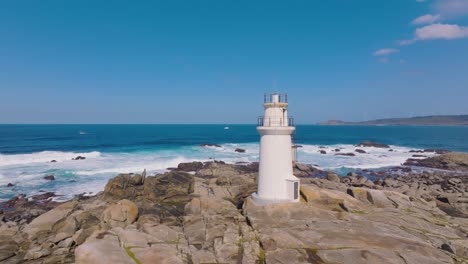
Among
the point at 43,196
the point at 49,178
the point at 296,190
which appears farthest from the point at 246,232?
the point at 49,178

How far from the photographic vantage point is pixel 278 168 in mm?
13125

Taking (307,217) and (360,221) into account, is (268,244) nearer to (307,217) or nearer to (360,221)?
(307,217)

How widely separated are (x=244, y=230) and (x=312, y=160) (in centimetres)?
3691

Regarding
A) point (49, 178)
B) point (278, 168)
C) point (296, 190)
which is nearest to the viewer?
point (296, 190)

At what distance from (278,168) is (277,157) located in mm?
495

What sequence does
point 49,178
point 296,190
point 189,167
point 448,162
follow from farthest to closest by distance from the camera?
1. point 448,162
2. point 189,167
3. point 49,178
4. point 296,190

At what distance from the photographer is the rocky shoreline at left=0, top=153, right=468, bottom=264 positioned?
361 inches

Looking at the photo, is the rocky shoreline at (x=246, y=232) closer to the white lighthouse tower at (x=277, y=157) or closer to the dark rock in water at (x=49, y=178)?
the white lighthouse tower at (x=277, y=157)

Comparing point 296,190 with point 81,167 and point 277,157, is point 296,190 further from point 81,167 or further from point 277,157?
point 81,167

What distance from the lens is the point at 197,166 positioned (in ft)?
122

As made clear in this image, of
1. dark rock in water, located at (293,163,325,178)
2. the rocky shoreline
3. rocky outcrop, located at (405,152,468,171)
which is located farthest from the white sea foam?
the rocky shoreline

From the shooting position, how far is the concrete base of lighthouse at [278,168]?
13.0 metres

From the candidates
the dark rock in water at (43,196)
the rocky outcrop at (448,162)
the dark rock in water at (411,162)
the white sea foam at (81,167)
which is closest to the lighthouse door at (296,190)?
the white sea foam at (81,167)

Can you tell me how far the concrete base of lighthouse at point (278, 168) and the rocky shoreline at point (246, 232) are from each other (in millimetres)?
577
